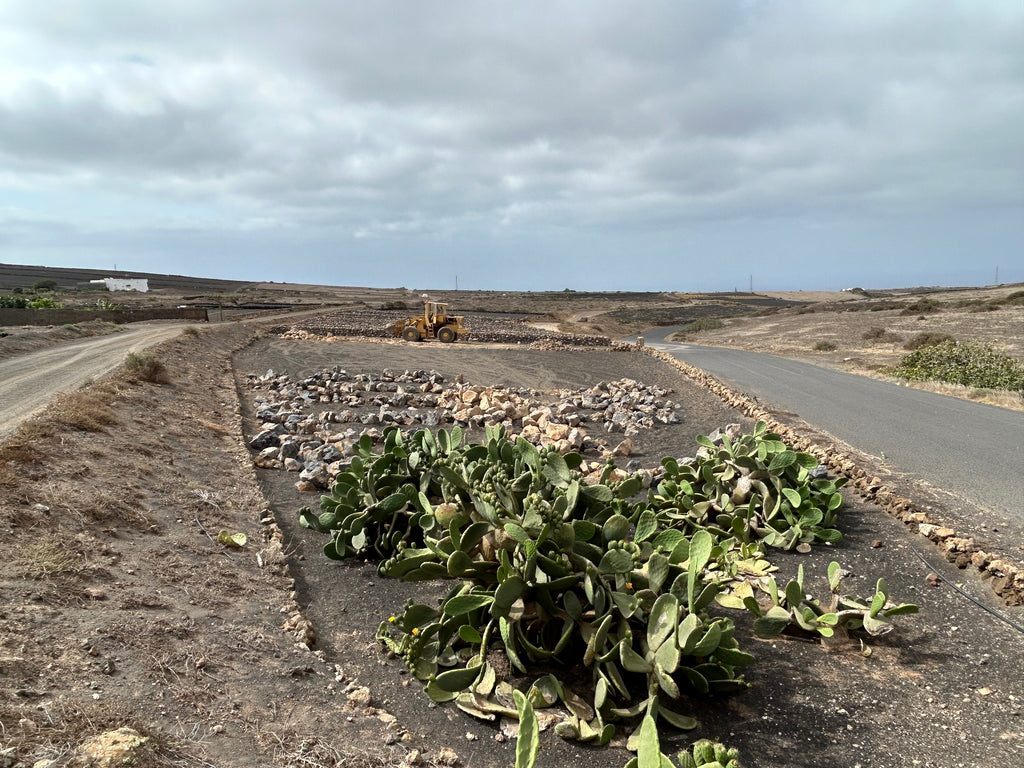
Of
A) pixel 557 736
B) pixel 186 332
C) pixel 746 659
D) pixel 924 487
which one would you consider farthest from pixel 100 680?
pixel 186 332

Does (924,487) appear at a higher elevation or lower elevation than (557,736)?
higher

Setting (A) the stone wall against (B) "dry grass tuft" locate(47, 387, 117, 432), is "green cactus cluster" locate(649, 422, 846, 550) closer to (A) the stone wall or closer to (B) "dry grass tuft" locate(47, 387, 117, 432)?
(B) "dry grass tuft" locate(47, 387, 117, 432)

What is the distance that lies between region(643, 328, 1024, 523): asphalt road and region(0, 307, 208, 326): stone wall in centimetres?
3176

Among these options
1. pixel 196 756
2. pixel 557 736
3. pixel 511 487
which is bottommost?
pixel 557 736

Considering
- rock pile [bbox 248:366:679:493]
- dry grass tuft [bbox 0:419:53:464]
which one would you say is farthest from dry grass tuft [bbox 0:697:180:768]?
rock pile [bbox 248:366:679:493]

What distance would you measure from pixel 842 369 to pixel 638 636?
21.3 m

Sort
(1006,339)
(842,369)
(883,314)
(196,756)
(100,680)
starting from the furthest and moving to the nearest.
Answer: (883,314), (1006,339), (842,369), (100,680), (196,756)

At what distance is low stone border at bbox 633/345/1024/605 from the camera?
5043 millimetres

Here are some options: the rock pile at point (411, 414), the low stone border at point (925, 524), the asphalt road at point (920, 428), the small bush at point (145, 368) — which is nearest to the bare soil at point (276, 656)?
the low stone border at point (925, 524)

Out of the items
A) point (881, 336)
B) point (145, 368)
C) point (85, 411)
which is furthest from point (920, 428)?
point (881, 336)

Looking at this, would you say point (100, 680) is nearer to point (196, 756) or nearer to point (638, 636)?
point (196, 756)

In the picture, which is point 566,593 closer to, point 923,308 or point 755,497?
point 755,497

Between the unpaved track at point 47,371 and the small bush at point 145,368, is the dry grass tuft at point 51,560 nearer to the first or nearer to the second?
the unpaved track at point 47,371

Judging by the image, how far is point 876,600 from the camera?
4.47m
